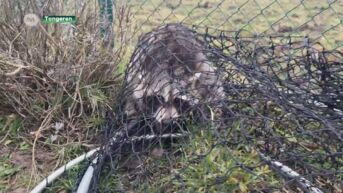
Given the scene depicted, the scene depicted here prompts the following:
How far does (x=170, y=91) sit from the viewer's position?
2.26 m

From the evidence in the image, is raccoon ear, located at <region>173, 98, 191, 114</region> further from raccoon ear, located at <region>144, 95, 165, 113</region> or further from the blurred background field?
the blurred background field

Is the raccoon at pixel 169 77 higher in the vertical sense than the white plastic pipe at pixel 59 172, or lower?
higher

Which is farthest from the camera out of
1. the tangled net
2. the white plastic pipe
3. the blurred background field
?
the blurred background field

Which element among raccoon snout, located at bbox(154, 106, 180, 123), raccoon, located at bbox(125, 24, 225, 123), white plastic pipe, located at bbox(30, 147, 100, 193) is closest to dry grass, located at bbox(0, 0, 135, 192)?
white plastic pipe, located at bbox(30, 147, 100, 193)

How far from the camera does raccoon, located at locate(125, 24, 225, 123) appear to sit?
7.34ft

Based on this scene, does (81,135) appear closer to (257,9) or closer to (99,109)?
(99,109)

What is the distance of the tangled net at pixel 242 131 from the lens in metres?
1.94

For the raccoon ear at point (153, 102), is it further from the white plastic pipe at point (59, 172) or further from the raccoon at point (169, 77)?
the white plastic pipe at point (59, 172)

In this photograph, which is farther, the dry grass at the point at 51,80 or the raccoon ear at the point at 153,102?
the dry grass at the point at 51,80

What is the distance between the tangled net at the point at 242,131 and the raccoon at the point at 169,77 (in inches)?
0.5

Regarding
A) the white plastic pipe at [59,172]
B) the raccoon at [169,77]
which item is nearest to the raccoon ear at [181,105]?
the raccoon at [169,77]

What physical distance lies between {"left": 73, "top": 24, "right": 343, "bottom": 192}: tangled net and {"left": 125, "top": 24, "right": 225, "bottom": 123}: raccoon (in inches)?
0.5

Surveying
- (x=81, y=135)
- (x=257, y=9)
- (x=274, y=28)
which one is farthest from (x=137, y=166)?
(x=257, y=9)

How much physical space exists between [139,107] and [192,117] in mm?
280
